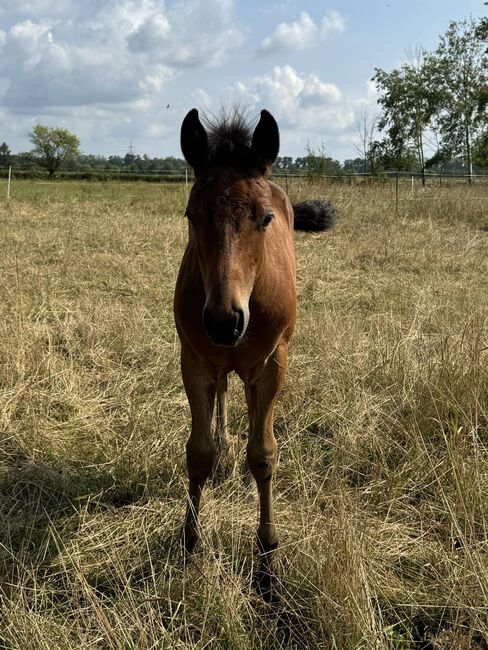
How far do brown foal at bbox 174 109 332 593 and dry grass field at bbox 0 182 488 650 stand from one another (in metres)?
0.29

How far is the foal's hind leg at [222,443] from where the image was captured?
348cm

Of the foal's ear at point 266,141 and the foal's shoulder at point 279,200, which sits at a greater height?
the foal's ear at point 266,141

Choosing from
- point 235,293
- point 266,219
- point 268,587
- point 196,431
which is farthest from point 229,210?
point 268,587

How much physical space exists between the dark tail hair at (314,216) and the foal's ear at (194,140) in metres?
3.29

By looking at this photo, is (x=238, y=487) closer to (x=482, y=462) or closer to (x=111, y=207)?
(x=482, y=462)

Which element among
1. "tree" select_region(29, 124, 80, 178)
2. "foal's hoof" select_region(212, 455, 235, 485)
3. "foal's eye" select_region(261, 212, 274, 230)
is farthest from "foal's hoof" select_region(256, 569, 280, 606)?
"tree" select_region(29, 124, 80, 178)

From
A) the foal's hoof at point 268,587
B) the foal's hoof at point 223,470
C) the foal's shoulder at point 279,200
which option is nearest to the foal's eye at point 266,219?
the foal's shoulder at point 279,200

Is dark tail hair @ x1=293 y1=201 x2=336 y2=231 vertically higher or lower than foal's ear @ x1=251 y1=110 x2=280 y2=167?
lower

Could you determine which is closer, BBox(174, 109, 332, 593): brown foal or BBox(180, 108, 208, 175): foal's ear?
BBox(174, 109, 332, 593): brown foal

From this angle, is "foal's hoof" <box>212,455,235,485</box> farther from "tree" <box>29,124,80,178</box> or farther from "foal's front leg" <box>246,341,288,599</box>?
"tree" <box>29,124,80,178</box>

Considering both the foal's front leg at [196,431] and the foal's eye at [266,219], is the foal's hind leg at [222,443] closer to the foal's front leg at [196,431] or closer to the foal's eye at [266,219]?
the foal's front leg at [196,431]

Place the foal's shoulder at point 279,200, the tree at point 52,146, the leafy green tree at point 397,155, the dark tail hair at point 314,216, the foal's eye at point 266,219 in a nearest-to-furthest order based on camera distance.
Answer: the foal's eye at point 266,219, the foal's shoulder at point 279,200, the dark tail hair at point 314,216, the leafy green tree at point 397,155, the tree at point 52,146

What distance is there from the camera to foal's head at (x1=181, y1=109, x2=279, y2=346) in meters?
2.06

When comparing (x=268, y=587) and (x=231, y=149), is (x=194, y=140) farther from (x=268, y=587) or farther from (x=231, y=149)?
(x=268, y=587)
